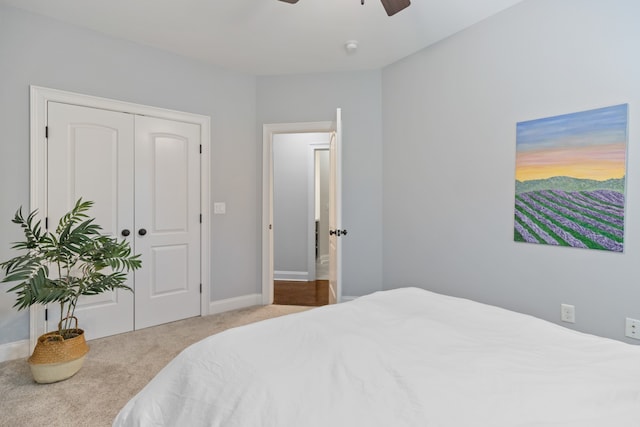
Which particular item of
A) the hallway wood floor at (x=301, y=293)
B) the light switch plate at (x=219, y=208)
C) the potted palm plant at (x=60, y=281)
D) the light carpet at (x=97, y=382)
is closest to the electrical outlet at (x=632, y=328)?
the hallway wood floor at (x=301, y=293)

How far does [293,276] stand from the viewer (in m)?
5.27

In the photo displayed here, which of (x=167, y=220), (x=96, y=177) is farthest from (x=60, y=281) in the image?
(x=167, y=220)

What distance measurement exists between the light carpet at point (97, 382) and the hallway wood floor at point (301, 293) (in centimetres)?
119

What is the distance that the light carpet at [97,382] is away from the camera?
185cm

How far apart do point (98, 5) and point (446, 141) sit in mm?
2900

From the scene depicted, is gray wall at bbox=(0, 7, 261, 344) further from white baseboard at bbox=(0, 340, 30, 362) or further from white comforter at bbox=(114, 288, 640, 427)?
white comforter at bbox=(114, 288, 640, 427)

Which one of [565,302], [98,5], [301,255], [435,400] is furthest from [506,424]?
[301,255]

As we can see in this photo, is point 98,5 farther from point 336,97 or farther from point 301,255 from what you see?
point 301,255

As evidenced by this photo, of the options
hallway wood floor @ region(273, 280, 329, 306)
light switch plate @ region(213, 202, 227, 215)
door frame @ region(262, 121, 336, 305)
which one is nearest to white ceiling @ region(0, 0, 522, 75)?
door frame @ region(262, 121, 336, 305)

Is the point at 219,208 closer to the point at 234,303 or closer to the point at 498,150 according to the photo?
the point at 234,303

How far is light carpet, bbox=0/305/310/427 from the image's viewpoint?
185 cm

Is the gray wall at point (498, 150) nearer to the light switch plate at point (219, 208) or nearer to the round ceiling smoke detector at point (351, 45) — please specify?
the round ceiling smoke detector at point (351, 45)

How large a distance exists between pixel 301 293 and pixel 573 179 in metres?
3.26

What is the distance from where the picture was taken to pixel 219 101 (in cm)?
357
